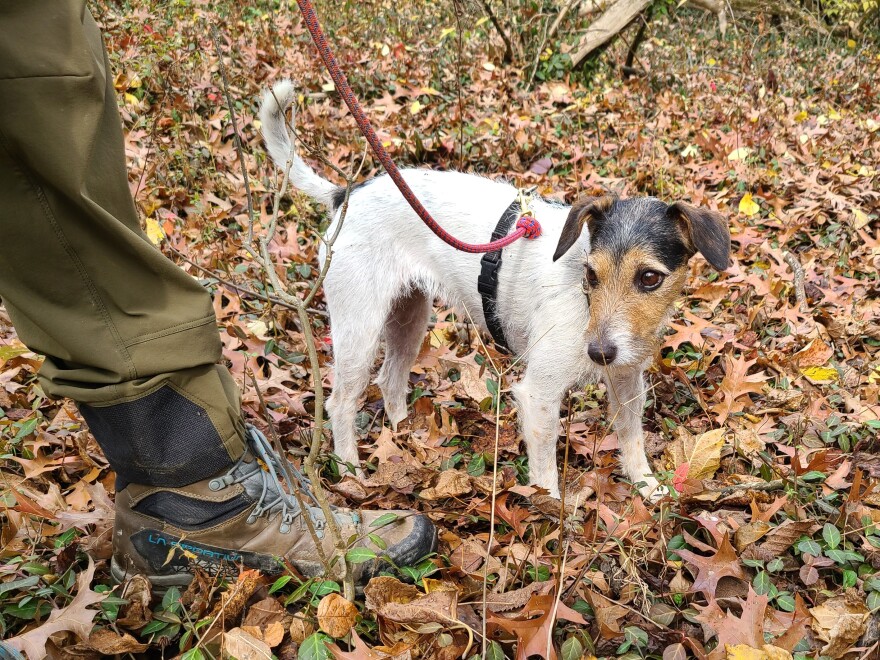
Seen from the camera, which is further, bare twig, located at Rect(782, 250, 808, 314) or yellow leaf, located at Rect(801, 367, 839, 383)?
bare twig, located at Rect(782, 250, 808, 314)

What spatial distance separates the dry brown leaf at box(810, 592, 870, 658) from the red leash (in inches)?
77.4

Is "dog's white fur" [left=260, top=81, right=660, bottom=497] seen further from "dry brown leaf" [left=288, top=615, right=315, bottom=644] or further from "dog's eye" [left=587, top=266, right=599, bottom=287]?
"dry brown leaf" [left=288, top=615, right=315, bottom=644]

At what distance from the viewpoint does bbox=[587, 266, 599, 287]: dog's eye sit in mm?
3062

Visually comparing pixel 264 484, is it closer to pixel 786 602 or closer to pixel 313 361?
pixel 313 361

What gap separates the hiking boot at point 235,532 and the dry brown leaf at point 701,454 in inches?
56.5

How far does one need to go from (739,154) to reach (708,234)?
13.8 ft

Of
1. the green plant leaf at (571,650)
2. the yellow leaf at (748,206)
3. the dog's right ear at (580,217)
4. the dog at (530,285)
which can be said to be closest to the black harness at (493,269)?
the dog at (530,285)

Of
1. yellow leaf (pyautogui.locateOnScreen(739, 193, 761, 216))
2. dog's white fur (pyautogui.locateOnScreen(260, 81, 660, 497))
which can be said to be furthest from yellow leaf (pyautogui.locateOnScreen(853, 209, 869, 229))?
dog's white fur (pyautogui.locateOnScreen(260, 81, 660, 497))

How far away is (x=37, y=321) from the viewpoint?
1.92m

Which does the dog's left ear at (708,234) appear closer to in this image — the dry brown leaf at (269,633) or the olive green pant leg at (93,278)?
the olive green pant leg at (93,278)

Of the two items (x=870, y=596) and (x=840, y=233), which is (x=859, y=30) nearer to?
(x=840, y=233)

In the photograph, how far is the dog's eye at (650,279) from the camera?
9.87ft

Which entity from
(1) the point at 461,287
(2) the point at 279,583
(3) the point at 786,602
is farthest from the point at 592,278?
(2) the point at 279,583

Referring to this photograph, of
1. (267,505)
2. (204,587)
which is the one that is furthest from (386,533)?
(204,587)
